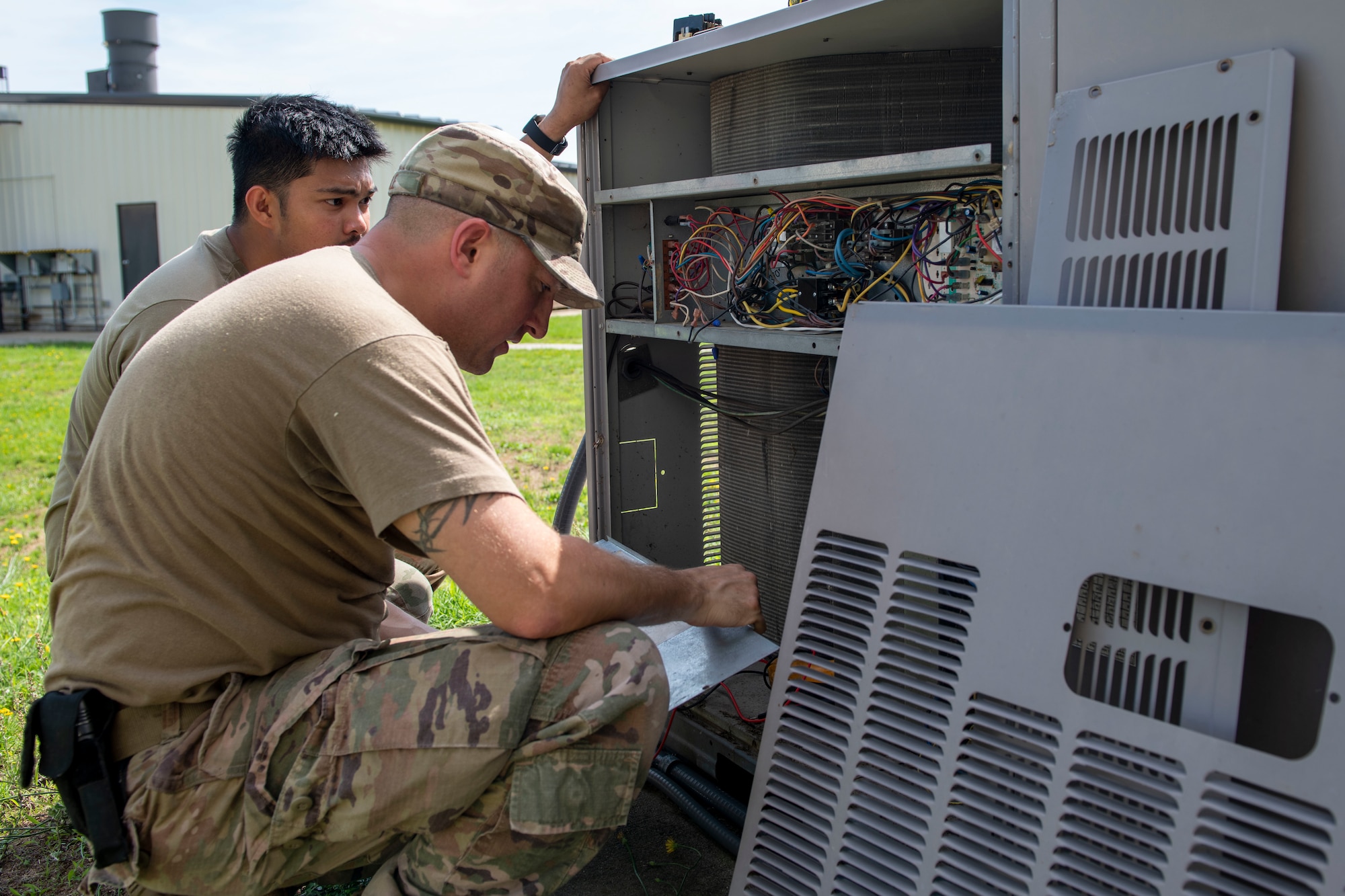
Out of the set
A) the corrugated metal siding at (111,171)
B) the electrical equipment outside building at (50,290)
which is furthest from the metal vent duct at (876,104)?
the electrical equipment outside building at (50,290)

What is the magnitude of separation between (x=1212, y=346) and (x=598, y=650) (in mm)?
996

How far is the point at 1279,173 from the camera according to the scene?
4.23ft

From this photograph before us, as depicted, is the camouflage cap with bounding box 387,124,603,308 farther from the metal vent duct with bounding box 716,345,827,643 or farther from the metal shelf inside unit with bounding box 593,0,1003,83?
the metal vent duct with bounding box 716,345,827,643

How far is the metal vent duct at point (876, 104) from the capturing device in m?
2.17

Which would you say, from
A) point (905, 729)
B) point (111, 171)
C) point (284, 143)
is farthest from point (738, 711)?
point (111, 171)

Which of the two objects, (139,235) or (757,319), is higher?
(139,235)

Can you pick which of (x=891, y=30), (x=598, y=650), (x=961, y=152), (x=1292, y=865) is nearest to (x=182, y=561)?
(x=598, y=650)

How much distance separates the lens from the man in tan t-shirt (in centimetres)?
143

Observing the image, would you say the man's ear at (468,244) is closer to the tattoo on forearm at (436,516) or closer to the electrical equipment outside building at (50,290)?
the tattoo on forearm at (436,516)

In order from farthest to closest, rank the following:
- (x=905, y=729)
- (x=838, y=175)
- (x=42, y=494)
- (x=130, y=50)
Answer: (x=130, y=50)
(x=42, y=494)
(x=838, y=175)
(x=905, y=729)

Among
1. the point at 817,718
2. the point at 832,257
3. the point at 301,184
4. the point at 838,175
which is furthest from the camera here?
the point at 301,184

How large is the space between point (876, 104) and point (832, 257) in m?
0.37

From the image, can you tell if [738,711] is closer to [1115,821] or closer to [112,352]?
[1115,821]

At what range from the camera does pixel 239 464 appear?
1482 mm
